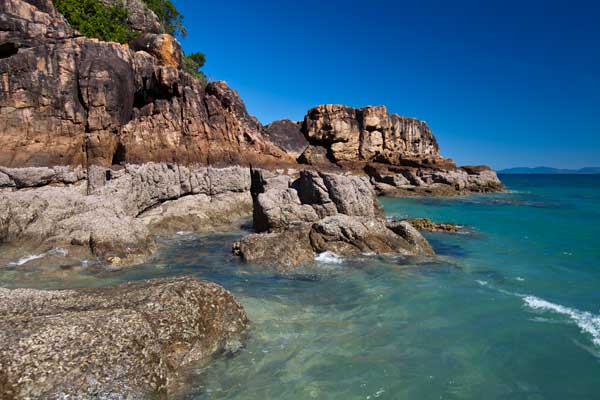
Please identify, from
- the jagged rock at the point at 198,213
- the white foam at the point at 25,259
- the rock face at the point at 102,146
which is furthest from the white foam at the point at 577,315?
the white foam at the point at 25,259

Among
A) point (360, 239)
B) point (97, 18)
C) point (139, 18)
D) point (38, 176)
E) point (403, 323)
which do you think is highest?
point (139, 18)

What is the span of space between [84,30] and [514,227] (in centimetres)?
3492

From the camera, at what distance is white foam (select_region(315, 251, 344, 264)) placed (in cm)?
1409

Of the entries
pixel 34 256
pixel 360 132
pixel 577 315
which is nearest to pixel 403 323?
pixel 577 315

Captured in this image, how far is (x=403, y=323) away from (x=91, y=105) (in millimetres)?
20248

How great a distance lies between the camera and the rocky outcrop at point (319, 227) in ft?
47.7

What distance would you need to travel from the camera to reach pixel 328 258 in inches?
567

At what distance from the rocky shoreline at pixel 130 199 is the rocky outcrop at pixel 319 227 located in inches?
2.7

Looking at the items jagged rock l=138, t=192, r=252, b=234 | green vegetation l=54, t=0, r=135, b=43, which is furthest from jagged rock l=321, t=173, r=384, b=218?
green vegetation l=54, t=0, r=135, b=43

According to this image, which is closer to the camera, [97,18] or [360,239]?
[360,239]

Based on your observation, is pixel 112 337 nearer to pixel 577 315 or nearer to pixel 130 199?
pixel 577 315

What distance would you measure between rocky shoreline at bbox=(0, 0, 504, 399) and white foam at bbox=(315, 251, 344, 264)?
0.90 feet

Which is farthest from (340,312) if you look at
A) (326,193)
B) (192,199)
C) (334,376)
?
(192,199)

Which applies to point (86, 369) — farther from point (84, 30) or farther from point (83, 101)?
point (84, 30)
